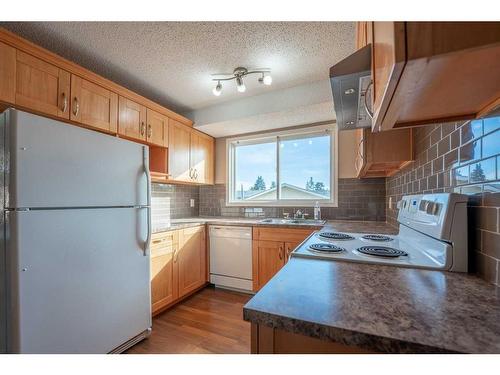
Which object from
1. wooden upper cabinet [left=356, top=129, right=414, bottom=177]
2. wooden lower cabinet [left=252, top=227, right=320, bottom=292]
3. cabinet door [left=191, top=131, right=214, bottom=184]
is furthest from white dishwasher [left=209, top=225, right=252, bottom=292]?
wooden upper cabinet [left=356, top=129, right=414, bottom=177]

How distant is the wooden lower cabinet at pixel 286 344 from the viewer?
51 cm

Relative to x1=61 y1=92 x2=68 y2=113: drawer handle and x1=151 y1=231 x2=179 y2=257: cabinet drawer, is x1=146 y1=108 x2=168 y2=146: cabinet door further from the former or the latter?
x1=151 y1=231 x2=179 y2=257: cabinet drawer

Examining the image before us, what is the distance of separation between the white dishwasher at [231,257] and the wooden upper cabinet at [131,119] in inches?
53.1

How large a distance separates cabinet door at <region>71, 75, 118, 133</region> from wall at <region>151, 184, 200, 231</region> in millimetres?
1010

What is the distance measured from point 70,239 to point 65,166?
42 centimetres

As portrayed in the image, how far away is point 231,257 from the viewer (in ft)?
9.02

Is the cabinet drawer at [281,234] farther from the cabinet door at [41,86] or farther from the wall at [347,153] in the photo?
the cabinet door at [41,86]

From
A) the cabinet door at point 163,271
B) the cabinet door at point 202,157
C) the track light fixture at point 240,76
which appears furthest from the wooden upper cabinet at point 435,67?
the cabinet door at point 202,157

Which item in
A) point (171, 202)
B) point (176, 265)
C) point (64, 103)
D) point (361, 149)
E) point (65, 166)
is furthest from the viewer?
point (171, 202)

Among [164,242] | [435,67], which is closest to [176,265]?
[164,242]

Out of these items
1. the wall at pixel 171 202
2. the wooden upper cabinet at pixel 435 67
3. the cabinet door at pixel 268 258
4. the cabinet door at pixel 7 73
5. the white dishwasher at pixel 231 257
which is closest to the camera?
the wooden upper cabinet at pixel 435 67

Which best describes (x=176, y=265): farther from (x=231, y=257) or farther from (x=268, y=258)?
(x=268, y=258)

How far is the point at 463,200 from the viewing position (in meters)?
0.83
